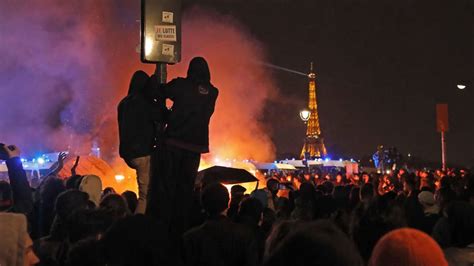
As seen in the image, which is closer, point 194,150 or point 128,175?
point 194,150

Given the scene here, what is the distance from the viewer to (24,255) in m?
3.15

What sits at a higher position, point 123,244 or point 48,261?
point 123,244

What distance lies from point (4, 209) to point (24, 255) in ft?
4.78

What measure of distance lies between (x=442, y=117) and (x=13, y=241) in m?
19.5

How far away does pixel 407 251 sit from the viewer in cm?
198

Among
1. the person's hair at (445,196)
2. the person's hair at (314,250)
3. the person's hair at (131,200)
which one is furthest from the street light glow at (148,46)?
the person's hair at (314,250)

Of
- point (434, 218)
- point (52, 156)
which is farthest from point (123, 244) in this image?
point (52, 156)

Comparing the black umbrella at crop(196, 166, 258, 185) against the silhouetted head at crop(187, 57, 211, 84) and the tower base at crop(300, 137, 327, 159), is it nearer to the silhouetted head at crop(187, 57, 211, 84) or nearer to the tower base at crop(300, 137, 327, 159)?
the silhouetted head at crop(187, 57, 211, 84)

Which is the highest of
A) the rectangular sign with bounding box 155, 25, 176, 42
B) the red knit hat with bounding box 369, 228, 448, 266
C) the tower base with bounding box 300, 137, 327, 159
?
the tower base with bounding box 300, 137, 327, 159

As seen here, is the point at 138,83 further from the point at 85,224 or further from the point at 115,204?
the point at 85,224

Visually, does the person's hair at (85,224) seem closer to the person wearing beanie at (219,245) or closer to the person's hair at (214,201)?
the person wearing beanie at (219,245)

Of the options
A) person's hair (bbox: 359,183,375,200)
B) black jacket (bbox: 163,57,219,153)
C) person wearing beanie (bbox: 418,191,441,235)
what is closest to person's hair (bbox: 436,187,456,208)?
person wearing beanie (bbox: 418,191,441,235)

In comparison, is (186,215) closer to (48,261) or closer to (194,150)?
(194,150)

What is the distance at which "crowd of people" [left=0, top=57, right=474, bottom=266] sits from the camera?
2018 millimetres
